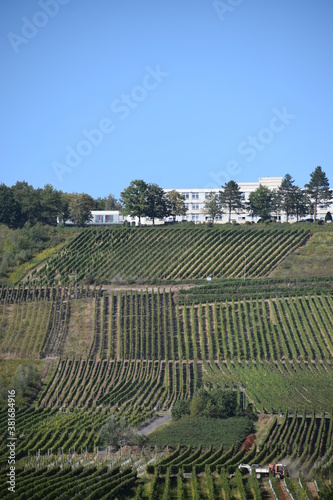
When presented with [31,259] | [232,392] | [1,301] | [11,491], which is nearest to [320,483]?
[11,491]

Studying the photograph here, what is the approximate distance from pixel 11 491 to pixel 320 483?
1447 centimetres

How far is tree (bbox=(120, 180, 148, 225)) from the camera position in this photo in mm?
101312

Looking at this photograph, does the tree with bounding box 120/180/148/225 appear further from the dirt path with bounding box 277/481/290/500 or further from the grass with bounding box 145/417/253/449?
the dirt path with bounding box 277/481/290/500

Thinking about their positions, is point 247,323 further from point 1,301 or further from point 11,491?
point 11,491

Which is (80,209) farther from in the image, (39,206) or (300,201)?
(300,201)

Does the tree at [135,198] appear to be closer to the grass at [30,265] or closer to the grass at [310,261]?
the grass at [30,265]

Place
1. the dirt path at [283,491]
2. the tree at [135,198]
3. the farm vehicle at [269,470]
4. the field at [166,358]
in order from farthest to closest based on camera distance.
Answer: the tree at [135,198] → the field at [166,358] → the farm vehicle at [269,470] → the dirt path at [283,491]

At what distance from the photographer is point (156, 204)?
340ft

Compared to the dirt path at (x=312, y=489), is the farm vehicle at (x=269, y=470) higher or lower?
higher

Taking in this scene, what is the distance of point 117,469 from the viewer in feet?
138

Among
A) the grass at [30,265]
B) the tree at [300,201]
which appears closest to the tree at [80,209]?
the grass at [30,265]

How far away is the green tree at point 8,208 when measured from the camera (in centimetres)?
10162

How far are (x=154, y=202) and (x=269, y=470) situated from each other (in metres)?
64.4

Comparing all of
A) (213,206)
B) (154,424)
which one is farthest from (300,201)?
(154,424)
